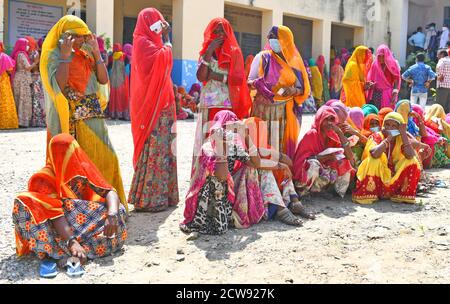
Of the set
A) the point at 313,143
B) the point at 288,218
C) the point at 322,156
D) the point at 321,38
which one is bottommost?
the point at 288,218

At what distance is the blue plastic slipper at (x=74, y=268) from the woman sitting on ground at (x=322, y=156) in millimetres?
2376

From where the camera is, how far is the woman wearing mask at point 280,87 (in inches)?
196

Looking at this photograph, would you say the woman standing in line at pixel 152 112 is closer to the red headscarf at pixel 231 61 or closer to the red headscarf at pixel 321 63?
the red headscarf at pixel 231 61

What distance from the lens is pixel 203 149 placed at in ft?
13.6

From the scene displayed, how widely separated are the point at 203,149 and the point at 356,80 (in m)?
4.14

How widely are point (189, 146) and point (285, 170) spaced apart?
144 inches

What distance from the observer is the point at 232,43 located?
190 inches

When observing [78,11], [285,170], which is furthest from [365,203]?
[78,11]

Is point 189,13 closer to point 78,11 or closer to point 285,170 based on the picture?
point 78,11

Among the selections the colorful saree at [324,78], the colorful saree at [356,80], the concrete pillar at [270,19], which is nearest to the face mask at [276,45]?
the colorful saree at [356,80]

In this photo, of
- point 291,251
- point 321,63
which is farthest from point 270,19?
point 291,251

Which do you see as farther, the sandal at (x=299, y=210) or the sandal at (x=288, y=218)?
the sandal at (x=299, y=210)

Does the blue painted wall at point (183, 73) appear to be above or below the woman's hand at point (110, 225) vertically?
above

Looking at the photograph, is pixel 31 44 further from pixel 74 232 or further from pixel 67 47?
pixel 74 232
